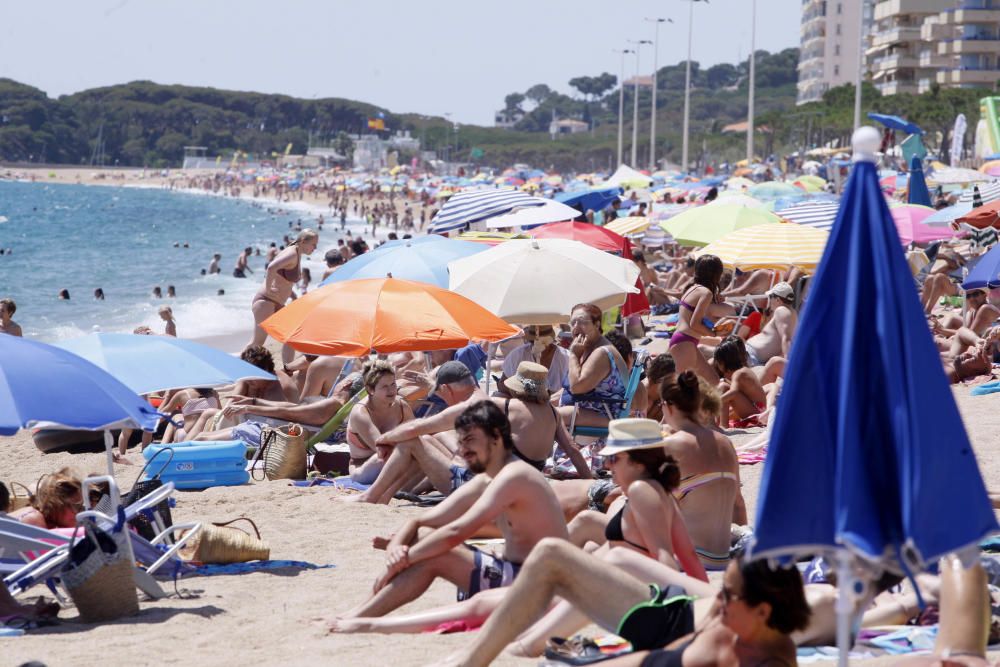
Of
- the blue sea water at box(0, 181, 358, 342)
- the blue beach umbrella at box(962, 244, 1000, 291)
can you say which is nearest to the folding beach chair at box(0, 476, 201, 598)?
the blue beach umbrella at box(962, 244, 1000, 291)

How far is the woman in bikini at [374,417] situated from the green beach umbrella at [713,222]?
6703 mm

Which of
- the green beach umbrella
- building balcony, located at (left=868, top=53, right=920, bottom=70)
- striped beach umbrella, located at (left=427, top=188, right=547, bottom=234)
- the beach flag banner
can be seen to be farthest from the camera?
building balcony, located at (left=868, top=53, right=920, bottom=70)

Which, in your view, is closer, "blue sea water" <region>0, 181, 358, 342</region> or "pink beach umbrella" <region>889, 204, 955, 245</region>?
"pink beach umbrella" <region>889, 204, 955, 245</region>

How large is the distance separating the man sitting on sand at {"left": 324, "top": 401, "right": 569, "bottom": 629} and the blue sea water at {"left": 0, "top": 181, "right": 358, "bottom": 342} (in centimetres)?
1923

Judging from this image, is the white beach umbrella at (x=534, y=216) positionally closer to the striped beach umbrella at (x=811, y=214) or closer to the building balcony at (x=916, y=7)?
the striped beach umbrella at (x=811, y=214)

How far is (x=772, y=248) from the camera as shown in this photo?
33.8 feet

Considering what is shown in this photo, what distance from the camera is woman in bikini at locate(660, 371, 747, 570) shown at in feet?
17.3

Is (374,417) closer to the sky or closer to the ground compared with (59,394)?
closer to the ground

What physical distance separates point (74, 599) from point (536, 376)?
93.0 inches

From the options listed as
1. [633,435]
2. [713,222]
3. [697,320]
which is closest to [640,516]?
[633,435]

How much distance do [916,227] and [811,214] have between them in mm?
1962

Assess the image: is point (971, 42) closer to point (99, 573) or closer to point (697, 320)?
point (697, 320)

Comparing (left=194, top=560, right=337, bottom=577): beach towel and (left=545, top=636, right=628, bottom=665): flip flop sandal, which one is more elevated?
(left=545, top=636, right=628, bottom=665): flip flop sandal

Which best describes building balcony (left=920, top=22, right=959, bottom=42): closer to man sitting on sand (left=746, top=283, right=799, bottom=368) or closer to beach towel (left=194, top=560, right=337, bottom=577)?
man sitting on sand (left=746, top=283, right=799, bottom=368)
